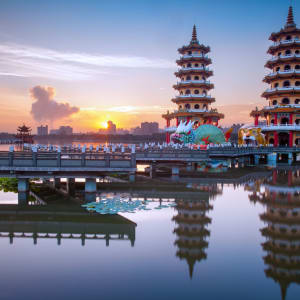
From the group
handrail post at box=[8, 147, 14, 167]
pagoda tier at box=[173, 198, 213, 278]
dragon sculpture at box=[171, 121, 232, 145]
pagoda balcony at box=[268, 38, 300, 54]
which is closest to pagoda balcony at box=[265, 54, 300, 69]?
Answer: pagoda balcony at box=[268, 38, 300, 54]

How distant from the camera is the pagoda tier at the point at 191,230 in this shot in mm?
12172

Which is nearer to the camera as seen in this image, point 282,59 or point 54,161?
point 54,161

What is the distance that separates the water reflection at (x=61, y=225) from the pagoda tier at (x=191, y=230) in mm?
2088

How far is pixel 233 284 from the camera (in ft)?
32.0

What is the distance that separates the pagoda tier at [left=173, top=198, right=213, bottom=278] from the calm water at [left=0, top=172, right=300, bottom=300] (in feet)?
0.12

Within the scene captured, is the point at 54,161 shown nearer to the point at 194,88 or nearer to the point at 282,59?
the point at 194,88

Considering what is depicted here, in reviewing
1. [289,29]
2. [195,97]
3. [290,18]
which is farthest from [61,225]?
[290,18]

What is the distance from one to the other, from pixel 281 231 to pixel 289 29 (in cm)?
4859

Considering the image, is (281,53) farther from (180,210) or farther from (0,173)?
(0,173)

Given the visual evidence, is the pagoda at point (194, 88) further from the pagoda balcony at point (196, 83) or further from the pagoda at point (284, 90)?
the pagoda at point (284, 90)

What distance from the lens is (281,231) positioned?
48.8 ft

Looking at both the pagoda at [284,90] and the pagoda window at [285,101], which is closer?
the pagoda at [284,90]

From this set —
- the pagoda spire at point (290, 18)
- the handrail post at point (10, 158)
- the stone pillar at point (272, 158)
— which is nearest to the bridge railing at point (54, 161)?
the handrail post at point (10, 158)

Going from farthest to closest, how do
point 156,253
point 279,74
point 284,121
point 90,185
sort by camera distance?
point 284,121 < point 279,74 < point 90,185 < point 156,253
